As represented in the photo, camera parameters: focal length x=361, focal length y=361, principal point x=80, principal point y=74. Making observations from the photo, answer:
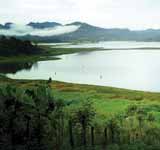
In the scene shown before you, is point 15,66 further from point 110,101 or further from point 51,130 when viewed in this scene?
point 51,130

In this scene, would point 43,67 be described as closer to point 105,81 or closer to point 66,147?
point 105,81

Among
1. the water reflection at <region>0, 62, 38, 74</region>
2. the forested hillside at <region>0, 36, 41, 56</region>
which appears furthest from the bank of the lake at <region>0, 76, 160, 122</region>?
the forested hillside at <region>0, 36, 41, 56</region>

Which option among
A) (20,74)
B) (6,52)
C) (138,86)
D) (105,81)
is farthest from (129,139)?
(6,52)

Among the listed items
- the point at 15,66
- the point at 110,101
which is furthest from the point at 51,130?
the point at 15,66

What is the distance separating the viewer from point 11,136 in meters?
33.6

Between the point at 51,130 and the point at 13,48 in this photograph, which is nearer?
the point at 51,130

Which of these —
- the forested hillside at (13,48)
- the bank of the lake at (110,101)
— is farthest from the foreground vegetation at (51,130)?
the forested hillside at (13,48)

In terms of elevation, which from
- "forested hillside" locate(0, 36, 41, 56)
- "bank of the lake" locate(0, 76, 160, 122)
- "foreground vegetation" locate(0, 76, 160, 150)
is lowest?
"bank of the lake" locate(0, 76, 160, 122)

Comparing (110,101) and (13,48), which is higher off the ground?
(13,48)

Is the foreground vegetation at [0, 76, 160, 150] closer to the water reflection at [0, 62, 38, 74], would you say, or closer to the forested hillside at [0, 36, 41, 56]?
the water reflection at [0, 62, 38, 74]

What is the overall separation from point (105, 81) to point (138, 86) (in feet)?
51.0

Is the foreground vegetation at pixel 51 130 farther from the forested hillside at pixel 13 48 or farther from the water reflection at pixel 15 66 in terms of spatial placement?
the forested hillside at pixel 13 48

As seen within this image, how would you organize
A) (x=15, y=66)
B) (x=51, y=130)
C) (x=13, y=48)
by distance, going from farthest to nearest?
(x=13, y=48)
(x=15, y=66)
(x=51, y=130)

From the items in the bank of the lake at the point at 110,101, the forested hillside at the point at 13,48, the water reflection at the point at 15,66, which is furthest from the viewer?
the forested hillside at the point at 13,48
